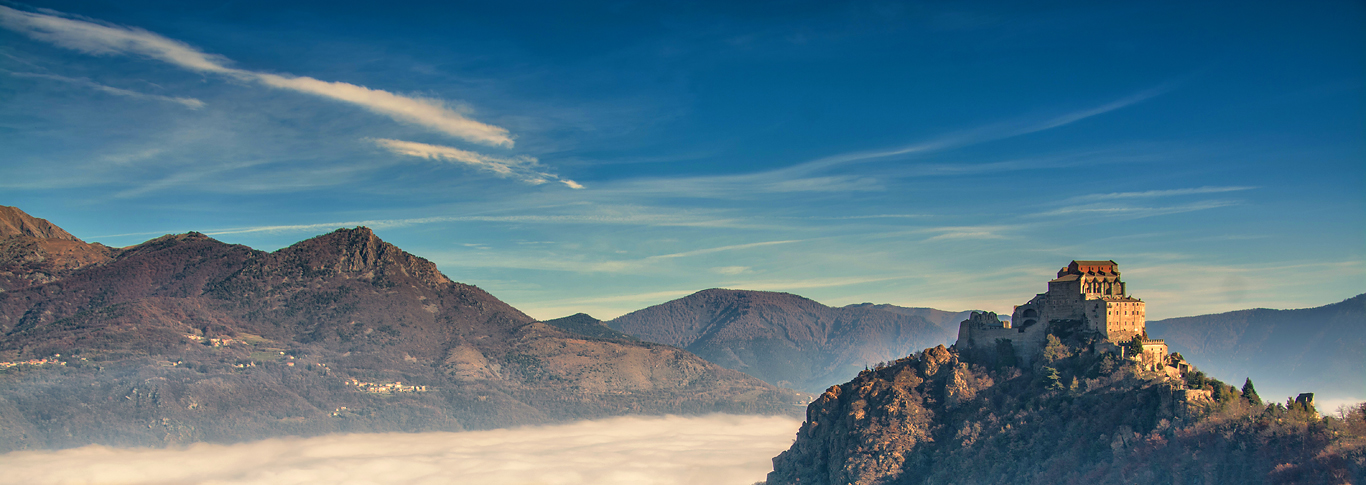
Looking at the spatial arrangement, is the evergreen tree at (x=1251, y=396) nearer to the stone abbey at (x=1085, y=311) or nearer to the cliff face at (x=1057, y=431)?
the cliff face at (x=1057, y=431)

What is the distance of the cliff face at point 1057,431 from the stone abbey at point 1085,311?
4.48m

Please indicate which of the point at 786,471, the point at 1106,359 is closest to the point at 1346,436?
the point at 1106,359

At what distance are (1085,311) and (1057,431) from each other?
20.1 m

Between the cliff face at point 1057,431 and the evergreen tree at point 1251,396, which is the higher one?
the evergreen tree at point 1251,396

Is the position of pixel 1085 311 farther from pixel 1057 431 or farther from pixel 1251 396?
pixel 1251 396

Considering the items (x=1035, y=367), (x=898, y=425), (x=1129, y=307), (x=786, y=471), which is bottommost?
(x=786, y=471)

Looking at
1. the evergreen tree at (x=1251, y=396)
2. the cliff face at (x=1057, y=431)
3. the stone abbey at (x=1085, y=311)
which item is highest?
the stone abbey at (x=1085, y=311)

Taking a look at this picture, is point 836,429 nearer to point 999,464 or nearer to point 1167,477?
point 999,464

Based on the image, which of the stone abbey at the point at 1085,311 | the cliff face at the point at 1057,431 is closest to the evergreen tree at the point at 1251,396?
the cliff face at the point at 1057,431

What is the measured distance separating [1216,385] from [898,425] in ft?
171

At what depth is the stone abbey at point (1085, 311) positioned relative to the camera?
466 ft

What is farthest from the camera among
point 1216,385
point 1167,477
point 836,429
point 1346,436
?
point 836,429

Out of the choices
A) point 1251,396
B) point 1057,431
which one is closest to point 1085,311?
point 1057,431

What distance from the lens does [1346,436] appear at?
109 m
